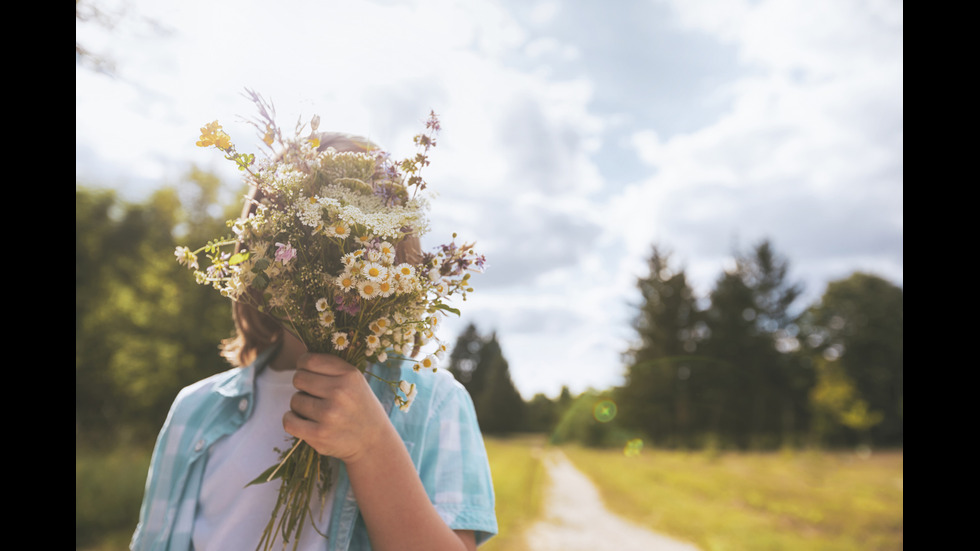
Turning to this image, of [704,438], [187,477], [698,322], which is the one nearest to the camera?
[187,477]

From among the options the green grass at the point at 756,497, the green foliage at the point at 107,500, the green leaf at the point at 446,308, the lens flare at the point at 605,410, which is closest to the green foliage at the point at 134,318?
the green foliage at the point at 107,500

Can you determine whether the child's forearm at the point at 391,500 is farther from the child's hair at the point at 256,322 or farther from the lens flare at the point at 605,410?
the lens flare at the point at 605,410

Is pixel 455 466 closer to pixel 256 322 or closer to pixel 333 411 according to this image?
pixel 333 411

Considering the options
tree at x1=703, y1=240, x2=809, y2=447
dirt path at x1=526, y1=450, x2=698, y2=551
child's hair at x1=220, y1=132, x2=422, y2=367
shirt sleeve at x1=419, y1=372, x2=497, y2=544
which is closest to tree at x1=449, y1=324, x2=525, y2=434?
dirt path at x1=526, y1=450, x2=698, y2=551

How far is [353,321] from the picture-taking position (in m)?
1.39

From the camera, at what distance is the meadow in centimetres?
1061

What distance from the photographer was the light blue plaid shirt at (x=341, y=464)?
1568 millimetres

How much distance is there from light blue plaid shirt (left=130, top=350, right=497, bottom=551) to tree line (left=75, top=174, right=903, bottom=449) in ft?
14.1

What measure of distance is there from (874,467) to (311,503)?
1155 inches

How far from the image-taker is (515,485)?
14.7m
